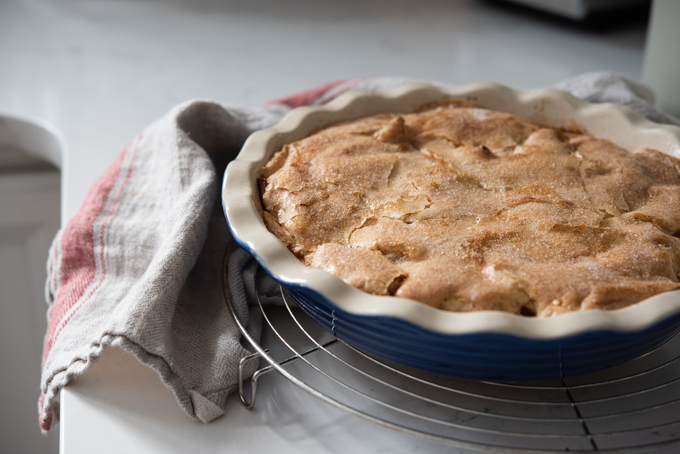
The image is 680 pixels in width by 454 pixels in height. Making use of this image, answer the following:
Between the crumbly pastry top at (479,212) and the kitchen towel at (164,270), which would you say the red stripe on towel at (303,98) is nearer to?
the kitchen towel at (164,270)

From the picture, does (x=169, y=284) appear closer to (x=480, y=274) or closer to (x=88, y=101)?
(x=480, y=274)

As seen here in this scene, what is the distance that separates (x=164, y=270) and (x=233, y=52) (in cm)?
124

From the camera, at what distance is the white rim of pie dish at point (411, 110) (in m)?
0.69

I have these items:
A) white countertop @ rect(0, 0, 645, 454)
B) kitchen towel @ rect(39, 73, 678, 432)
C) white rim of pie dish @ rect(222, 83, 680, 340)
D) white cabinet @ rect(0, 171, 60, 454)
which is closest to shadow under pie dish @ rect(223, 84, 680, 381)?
white rim of pie dish @ rect(222, 83, 680, 340)

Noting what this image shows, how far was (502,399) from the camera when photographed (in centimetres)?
74

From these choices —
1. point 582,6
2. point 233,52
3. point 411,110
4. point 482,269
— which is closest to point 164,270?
point 482,269

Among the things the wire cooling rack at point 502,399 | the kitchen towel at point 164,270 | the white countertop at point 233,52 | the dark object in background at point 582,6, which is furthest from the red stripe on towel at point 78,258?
the dark object in background at point 582,6

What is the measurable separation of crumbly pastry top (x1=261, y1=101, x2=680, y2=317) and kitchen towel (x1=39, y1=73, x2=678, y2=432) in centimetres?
14

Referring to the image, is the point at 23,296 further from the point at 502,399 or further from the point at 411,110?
the point at 502,399

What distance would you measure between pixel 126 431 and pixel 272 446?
0.19 meters

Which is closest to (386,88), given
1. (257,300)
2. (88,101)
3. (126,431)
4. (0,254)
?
(257,300)

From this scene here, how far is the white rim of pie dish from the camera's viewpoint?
692 mm

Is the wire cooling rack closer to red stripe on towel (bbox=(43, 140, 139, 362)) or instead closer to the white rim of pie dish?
the white rim of pie dish

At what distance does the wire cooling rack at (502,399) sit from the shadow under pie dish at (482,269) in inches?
2.0
